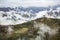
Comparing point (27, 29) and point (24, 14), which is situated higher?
point (24, 14)

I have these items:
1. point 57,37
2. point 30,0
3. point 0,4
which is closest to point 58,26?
point 57,37

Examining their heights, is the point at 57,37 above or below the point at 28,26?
below

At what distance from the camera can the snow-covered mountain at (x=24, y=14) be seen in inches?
78.1

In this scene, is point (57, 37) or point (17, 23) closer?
point (57, 37)

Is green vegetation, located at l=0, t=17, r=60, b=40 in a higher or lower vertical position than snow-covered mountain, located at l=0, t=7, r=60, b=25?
lower

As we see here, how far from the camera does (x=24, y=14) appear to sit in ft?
6.60

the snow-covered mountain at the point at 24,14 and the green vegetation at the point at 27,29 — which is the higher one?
the snow-covered mountain at the point at 24,14

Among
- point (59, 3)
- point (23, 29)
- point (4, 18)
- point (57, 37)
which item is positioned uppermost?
point (59, 3)

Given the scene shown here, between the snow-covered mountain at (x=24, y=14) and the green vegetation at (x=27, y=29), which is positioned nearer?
the green vegetation at (x=27, y=29)

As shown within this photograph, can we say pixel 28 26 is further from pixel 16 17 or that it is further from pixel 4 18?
pixel 4 18

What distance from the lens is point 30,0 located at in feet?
6.70

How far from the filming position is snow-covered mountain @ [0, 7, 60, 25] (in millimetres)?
1983

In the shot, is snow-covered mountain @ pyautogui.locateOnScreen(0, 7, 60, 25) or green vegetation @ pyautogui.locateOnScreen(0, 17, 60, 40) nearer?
green vegetation @ pyautogui.locateOnScreen(0, 17, 60, 40)

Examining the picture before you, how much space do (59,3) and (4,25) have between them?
960 millimetres
